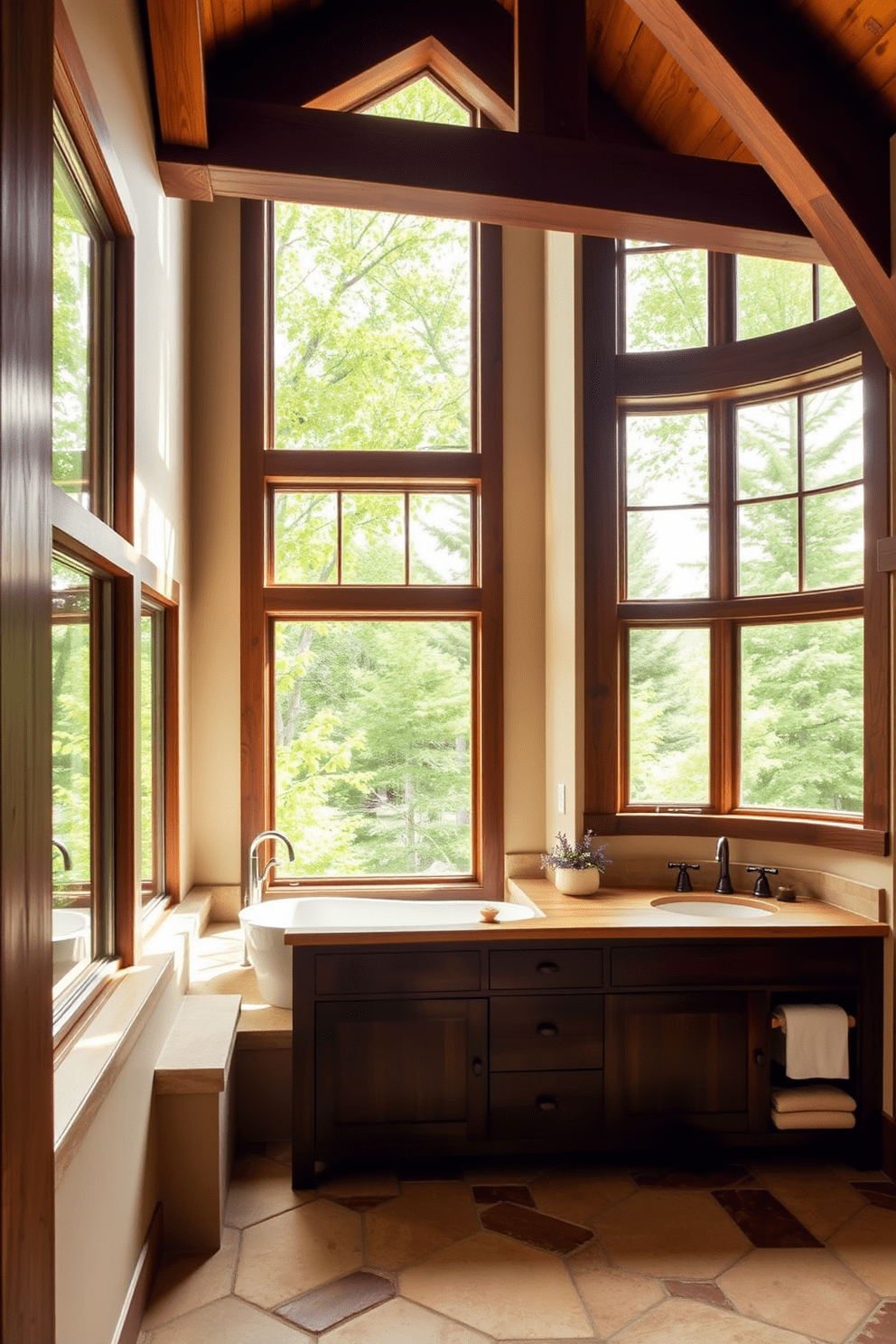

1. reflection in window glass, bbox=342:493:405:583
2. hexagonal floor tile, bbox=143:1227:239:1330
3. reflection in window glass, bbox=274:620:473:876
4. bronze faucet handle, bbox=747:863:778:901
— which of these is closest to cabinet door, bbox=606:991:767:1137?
bronze faucet handle, bbox=747:863:778:901

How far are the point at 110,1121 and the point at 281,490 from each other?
3.18m

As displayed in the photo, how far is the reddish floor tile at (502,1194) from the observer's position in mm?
3168

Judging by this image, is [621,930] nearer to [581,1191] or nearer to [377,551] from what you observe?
[581,1191]

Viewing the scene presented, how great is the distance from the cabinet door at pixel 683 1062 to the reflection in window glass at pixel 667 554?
5.85ft

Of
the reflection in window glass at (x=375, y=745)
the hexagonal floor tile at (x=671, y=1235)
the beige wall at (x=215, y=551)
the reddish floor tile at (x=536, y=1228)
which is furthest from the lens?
the reflection in window glass at (x=375, y=745)

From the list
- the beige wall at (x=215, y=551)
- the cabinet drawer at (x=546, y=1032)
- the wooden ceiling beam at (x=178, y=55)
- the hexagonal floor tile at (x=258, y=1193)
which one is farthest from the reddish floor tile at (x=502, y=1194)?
the wooden ceiling beam at (x=178, y=55)

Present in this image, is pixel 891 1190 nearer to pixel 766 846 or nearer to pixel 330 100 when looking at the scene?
pixel 766 846

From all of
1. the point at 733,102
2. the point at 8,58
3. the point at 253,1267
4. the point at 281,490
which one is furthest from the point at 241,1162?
the point at 733,102

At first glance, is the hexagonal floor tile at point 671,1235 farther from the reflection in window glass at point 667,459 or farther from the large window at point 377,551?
the reflection in window glass at point 667,459

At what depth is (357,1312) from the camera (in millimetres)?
2562

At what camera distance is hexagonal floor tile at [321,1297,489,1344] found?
2449 millimetres

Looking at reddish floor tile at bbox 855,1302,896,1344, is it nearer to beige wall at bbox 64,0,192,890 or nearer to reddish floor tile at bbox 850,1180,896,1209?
reddish floor tile at bbox 850,1180,896,1209

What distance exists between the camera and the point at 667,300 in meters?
4.42

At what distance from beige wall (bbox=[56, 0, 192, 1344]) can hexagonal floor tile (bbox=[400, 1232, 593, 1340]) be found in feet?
2.66
